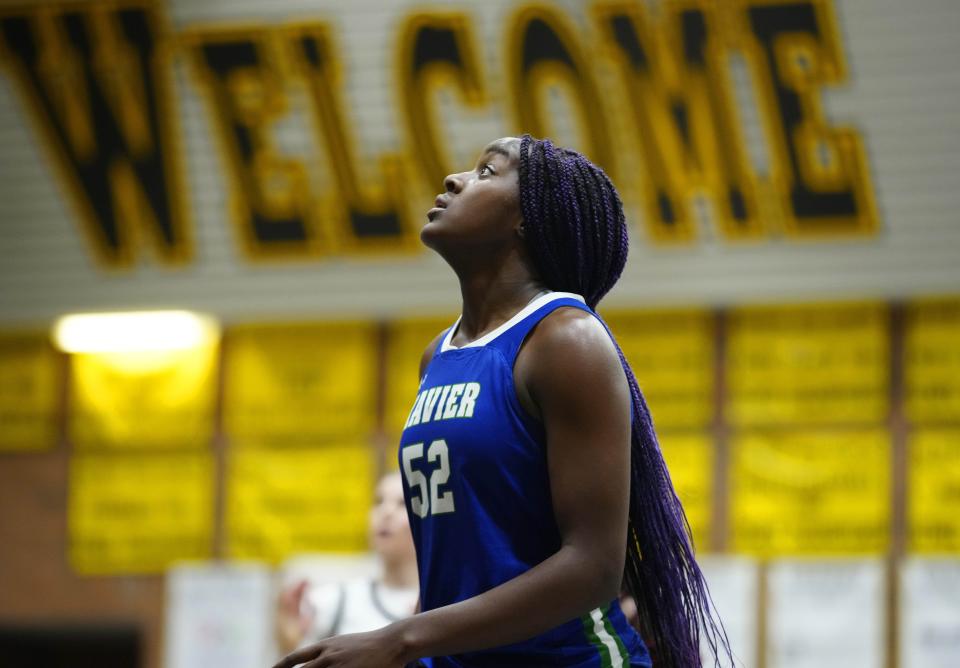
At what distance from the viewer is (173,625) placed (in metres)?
9.26

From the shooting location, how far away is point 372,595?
513 cm

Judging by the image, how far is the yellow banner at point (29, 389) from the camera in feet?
32.1

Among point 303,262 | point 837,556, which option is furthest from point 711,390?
point 303,262

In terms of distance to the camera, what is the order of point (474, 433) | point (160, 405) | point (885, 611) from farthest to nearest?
point (160, 405), point (885, 611), point (474, 433)

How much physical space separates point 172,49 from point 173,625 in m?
3.32

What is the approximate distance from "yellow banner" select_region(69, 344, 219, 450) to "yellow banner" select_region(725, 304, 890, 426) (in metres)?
3.17

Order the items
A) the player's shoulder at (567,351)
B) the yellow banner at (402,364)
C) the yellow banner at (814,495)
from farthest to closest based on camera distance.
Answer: the yellow banner at (402,364) < the yellow banner at (814,495) < the player's shoulder at (567,351)

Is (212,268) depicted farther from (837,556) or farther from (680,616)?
(680,616)

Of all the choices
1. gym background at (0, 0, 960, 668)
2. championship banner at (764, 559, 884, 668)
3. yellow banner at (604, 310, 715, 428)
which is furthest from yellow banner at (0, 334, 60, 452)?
championship banner at (764, 559, 884, 668)

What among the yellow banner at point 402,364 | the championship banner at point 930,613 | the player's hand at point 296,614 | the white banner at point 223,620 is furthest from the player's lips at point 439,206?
the white banner at point 223,620

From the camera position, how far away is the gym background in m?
8.05

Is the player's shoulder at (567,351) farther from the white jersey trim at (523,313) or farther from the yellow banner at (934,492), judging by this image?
the yellow banner at (934,492)

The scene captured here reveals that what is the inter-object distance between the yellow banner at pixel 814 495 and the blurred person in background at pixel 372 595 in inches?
147

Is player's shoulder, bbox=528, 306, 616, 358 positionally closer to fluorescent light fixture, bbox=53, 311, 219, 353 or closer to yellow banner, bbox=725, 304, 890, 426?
yellow banner, bbox=725, 304, 890, 426
